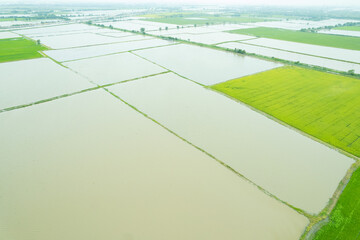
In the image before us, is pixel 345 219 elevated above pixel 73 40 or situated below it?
below

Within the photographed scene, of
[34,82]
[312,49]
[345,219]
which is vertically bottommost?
[345,219]

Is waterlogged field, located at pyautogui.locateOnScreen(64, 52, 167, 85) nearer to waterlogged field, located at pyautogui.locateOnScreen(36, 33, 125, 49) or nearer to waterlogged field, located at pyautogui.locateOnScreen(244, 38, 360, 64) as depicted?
waterlogged field, located at pyautogui.locateOnScreen(36, 33, 125, 49)

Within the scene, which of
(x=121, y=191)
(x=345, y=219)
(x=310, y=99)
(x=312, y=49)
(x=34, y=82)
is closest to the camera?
(x=345, y=219)

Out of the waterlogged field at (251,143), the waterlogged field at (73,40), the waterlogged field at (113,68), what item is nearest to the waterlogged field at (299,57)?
the waterlogged field at (113,68)

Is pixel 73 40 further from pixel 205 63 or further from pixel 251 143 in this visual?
pixel 251 143

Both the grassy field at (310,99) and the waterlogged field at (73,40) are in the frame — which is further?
the waterlogged field at (73,40)

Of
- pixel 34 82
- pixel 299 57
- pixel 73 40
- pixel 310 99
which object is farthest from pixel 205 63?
pixel 73 40

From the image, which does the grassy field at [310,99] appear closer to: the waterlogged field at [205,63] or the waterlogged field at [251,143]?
the waterlogged field at [251,143]

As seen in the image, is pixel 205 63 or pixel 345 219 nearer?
pixel 345 219
